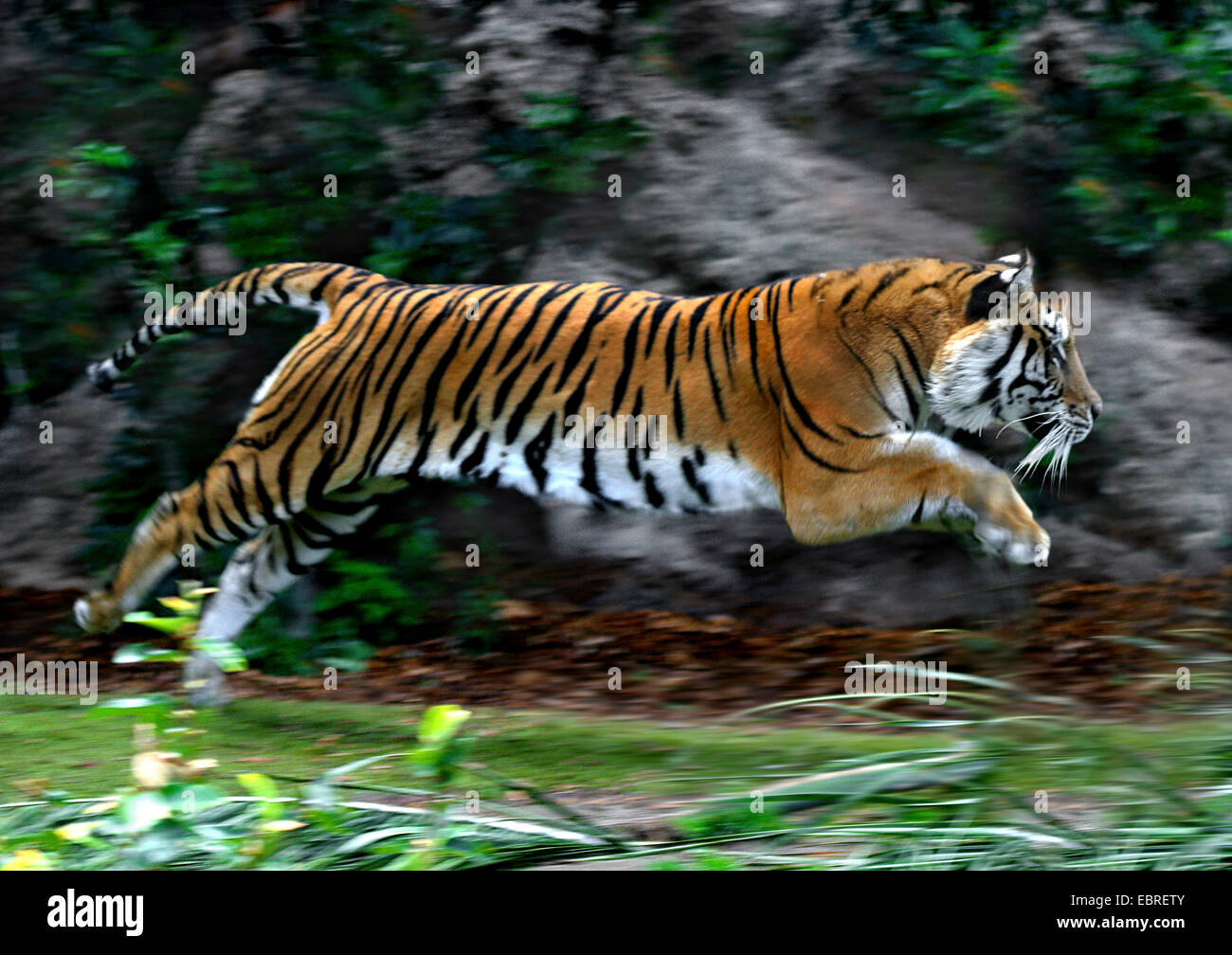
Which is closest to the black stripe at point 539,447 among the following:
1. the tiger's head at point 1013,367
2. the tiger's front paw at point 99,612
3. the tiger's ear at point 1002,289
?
the tiger's head at point 1013,367

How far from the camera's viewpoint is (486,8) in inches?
317

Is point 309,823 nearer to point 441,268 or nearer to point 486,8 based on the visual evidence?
point 441,268

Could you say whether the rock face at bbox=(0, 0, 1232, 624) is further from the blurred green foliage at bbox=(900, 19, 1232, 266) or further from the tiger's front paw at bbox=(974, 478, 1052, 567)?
the tiger's front paw at bbox=(974, 478, 1052, 567)

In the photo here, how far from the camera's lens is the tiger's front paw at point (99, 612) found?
19.0 ft

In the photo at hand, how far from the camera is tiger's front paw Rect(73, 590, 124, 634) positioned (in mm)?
5793

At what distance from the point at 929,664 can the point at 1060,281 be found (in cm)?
248

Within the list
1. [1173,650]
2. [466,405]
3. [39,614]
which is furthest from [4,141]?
[1173,650]

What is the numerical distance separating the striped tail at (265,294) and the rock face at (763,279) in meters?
1.53

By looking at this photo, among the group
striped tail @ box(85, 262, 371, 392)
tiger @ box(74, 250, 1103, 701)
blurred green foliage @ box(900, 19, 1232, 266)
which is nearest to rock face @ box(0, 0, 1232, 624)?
blurred green foliage @ box(900, 19, 1232, 266)

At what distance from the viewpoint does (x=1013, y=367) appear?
546cm

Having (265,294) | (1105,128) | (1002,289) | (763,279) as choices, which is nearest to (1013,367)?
(1002,289)

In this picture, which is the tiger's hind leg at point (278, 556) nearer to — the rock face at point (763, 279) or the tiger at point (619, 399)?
the tiger at point (619, 399)

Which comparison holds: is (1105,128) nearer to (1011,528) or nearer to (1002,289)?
(1002,289)

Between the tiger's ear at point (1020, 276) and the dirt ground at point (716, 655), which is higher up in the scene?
the tiger's ear at point (1020, 276)
